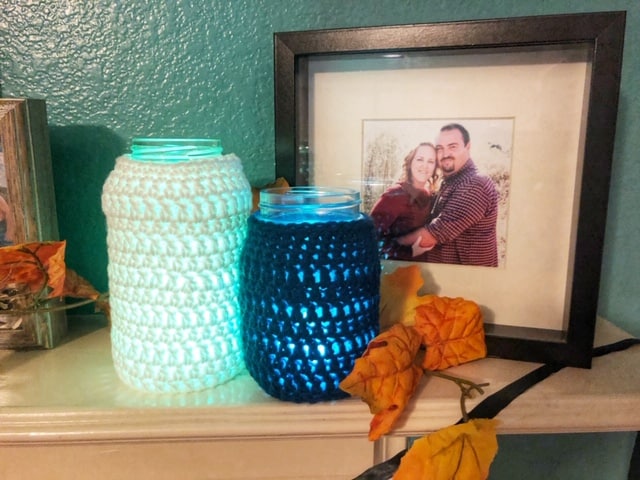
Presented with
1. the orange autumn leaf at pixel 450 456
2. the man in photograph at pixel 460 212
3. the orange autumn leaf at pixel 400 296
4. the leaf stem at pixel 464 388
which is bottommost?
the orange autumn leaf at pixel 450 456

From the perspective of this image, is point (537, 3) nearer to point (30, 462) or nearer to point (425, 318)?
point (425, 318)

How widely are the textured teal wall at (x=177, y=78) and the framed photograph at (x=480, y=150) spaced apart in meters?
0.10

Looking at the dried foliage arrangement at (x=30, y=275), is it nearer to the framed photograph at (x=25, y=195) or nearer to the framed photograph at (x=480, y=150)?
the framed photograph at (x=25, y=195)

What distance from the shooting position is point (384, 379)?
38cm

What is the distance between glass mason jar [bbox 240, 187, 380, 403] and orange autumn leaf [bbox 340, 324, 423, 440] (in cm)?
2

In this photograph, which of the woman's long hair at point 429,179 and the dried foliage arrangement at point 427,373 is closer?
the dried foliage arrangement at point 427,373

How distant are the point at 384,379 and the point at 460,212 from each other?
18 centimetres

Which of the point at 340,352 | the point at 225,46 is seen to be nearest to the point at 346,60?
the point at 225,46

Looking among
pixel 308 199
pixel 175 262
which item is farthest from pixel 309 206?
pixel 175 262

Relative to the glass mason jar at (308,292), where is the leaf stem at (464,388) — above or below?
below

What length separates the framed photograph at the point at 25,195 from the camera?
47 cm

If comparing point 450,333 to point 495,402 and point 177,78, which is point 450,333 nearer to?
point 495,402

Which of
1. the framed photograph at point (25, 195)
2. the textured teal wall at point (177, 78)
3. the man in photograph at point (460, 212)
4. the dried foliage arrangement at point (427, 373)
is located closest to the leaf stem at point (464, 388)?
the dried foliage arrangement at point (427, 373)

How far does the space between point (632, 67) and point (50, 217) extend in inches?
23.2
